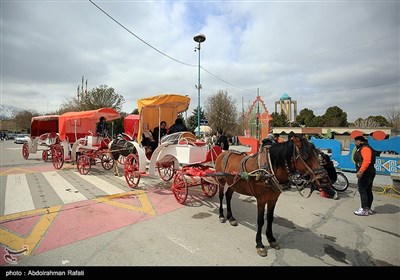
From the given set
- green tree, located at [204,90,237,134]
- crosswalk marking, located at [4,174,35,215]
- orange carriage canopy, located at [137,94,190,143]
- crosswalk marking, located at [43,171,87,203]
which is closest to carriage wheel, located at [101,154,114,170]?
crosswalk marking, located at [43,171,87,203]

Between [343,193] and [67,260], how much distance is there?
7911 millimetres

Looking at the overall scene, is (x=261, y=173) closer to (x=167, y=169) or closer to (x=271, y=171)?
(x=271, y=171)

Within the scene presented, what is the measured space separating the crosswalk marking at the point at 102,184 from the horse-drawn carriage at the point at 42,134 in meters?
5.01

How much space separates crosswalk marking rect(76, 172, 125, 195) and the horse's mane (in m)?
5.02

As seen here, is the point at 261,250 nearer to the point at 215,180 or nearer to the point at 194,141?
the point at 215,180

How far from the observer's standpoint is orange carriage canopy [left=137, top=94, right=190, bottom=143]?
616 centimetres

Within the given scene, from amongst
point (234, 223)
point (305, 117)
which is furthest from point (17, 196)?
point (305, 117)

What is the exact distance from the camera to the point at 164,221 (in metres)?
4.66

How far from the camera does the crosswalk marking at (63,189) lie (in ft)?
20.1

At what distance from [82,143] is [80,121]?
1794mm

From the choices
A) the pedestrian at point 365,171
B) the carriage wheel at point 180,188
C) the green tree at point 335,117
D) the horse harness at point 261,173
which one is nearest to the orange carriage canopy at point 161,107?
the carriage wheel at point 180,188

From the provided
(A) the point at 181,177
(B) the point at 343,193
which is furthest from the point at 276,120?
(A) the point at 181,177

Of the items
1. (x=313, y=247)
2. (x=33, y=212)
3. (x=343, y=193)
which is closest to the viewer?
(x=313, y=247)

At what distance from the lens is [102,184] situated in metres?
7.69
